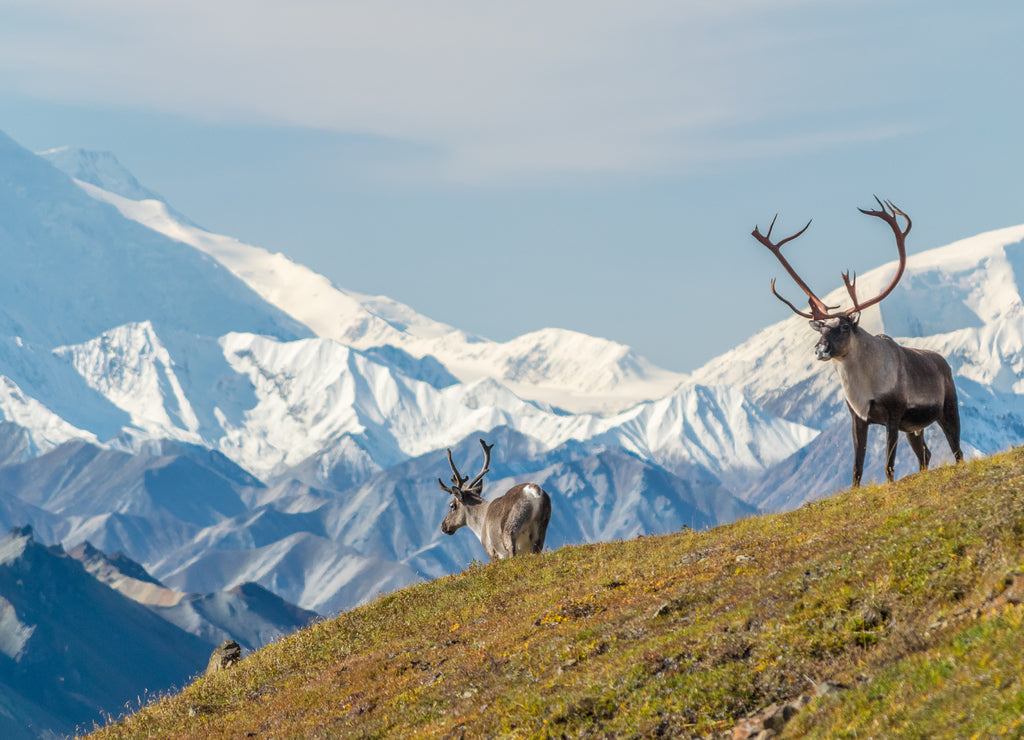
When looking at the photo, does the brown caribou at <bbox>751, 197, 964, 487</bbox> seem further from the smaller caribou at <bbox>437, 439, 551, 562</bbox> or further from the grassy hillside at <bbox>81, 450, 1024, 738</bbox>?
the smaller caribou at <bbox>437, 439, 551, 562</bbox>

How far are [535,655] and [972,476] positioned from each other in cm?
908

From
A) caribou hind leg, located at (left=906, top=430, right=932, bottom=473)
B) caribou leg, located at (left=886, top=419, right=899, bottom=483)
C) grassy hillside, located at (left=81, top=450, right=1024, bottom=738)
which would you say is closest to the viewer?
grassy hillside, located at (left=81, top=450, right=1024, bottom=738)

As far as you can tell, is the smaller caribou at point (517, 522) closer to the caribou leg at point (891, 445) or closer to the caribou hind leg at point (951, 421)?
the caribou leg at point (891, 445)

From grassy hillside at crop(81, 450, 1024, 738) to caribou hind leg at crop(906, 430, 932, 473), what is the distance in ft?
9.72

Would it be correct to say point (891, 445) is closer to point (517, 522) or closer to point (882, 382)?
point (882, 382)

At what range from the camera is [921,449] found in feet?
93.3

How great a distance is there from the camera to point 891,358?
26.9 meters

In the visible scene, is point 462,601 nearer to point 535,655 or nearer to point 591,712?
point 535,655

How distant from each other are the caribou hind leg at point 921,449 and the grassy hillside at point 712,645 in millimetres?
2963

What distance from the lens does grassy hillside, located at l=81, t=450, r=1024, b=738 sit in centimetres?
1345

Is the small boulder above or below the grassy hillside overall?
below

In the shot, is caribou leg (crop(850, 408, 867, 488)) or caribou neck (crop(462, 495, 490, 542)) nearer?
caribou leg (crop(850, 408, 867, 488))

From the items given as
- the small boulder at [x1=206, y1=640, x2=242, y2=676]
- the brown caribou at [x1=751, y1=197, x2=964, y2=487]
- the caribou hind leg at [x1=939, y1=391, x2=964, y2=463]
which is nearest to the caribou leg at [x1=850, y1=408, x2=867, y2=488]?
the brown caribou at [x1=751, y1=197, x2=964, y2=487]

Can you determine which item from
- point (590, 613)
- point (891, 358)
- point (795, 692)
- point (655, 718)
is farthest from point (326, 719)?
point (891, 358)
